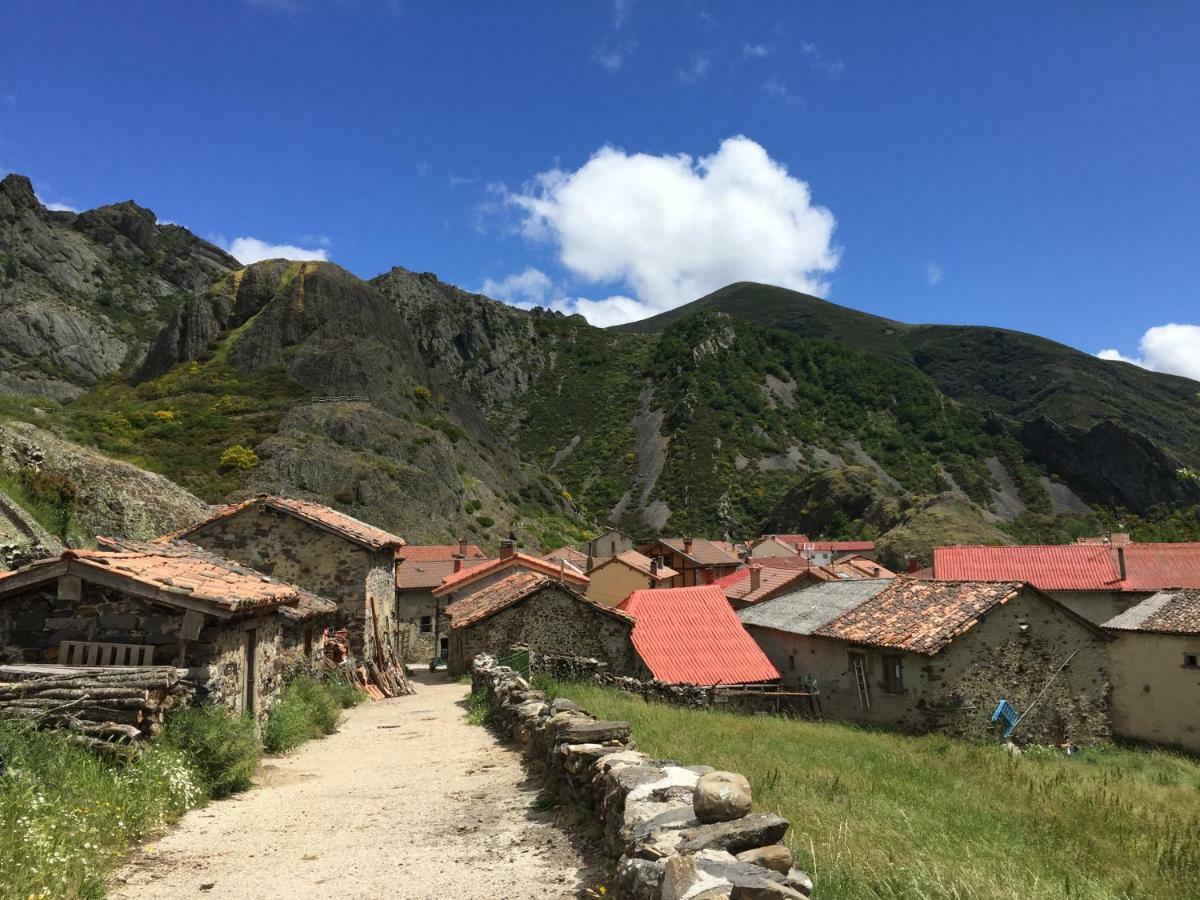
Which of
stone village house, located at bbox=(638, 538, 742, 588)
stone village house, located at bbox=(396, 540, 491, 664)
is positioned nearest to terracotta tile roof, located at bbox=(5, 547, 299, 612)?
stone village house, located at bbox=(396, 540, 491, 664)

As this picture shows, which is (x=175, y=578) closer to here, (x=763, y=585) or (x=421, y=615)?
(x=421, y=615)

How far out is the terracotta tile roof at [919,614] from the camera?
2197 centimetres

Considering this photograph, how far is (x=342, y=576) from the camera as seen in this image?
23562 mm

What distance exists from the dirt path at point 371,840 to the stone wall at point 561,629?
494 inches

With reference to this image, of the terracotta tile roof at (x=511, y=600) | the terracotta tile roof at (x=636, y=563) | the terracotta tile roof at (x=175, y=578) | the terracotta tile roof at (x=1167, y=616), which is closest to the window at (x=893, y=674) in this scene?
the terracotta tile roof at (x=511, y=600)

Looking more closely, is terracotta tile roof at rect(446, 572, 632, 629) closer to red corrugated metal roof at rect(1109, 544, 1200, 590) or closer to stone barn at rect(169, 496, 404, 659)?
stone barn at rect(169, 496, 404, 659)

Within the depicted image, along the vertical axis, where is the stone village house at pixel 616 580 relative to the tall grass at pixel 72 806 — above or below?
above

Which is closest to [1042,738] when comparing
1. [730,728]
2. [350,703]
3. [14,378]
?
[730,728]

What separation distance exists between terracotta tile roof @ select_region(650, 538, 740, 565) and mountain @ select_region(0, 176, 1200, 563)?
11.8 meters

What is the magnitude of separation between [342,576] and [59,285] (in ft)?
358

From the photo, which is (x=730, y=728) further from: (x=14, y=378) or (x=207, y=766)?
(x=14, y=378)

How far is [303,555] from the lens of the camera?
23562mm

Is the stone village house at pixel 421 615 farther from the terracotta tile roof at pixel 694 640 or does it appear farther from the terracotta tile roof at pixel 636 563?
the terracotta tile roof at pixel 694 640

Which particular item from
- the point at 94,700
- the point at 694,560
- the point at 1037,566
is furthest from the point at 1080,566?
the point at 94,700
